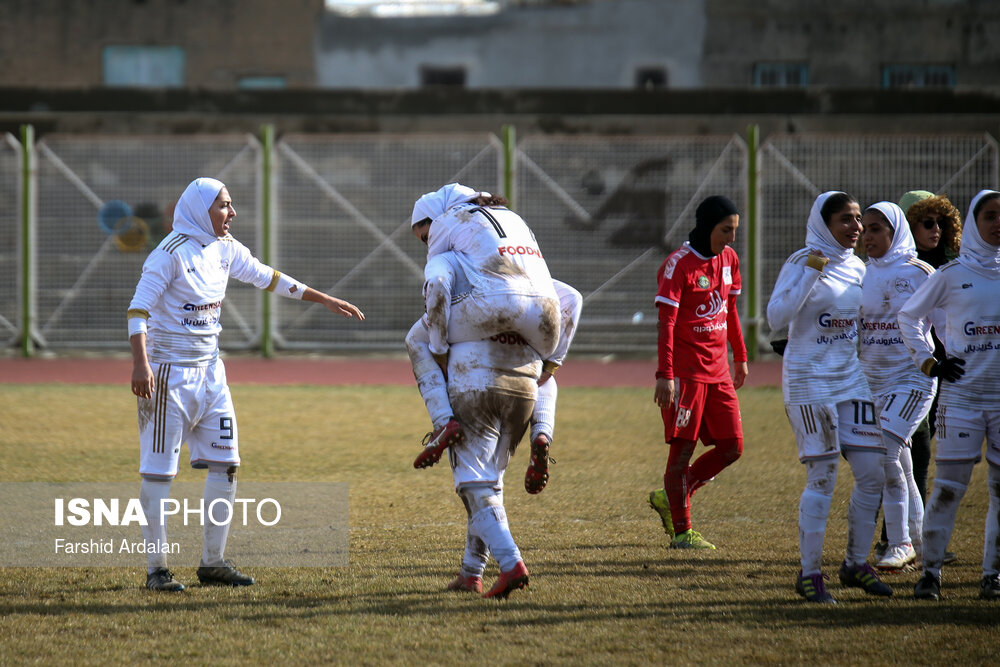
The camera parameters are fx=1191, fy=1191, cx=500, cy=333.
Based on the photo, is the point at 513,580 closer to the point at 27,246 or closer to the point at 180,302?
the point at 180,302

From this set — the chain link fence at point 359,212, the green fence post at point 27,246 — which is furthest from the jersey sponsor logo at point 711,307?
the green fence post at point 27,246

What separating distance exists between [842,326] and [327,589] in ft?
9.22

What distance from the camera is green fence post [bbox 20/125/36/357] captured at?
63.8 ft

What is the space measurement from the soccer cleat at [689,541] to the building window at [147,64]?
30625 mm

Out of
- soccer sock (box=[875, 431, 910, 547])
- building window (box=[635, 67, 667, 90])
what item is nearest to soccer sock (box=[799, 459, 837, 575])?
soccer sock (box=[875, 431, 910, 547])

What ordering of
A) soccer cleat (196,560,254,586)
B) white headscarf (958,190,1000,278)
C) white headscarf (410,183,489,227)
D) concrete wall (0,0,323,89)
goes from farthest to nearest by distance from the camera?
concrete wall (0,0,323,89), soccer cleat (196,560,254,586), white headscarf (410,183,489,227), white headscarf (958,190,1000,278)

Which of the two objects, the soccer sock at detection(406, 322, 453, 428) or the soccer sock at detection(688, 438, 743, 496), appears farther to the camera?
the soccer sock at detection(688, 438, 743, 496)

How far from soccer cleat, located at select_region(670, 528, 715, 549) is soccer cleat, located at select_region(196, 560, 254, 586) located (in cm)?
245

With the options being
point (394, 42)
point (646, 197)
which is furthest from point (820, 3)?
point (646, 197)

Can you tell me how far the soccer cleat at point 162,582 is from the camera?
19.0 feet

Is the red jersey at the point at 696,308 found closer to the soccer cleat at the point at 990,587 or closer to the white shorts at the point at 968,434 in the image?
the white shorts at the point at 968,434

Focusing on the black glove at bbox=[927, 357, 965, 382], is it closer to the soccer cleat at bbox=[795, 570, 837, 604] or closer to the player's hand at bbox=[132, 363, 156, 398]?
the soccer cleat at bbox=[795, 570, 837, 604]

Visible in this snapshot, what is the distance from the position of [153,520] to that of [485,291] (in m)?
2.01

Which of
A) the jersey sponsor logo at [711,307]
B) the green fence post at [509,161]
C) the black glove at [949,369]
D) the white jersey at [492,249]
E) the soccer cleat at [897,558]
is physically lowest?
the soccer cleat at [897,558]
